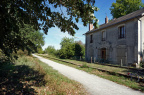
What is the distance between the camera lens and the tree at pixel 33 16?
288cm

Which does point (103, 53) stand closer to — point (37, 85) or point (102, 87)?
point (102, 87)

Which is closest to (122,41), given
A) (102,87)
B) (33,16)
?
(102,87)

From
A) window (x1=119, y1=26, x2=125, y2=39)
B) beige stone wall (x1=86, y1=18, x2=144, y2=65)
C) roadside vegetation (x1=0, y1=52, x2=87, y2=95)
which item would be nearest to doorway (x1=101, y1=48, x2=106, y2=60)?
beige stone wall (x1=86, y1=18, x2=144, y2=65)

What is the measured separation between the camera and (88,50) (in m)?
21.7

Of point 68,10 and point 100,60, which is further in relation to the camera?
point 100,60

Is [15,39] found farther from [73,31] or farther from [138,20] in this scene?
[138,20]

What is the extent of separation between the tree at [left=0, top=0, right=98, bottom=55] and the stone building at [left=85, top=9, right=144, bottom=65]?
10735 millimetres

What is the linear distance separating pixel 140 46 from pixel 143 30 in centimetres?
203

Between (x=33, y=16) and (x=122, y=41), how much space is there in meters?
12.8

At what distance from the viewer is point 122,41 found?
14.0m

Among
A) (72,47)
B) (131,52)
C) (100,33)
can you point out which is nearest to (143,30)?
(131,52)

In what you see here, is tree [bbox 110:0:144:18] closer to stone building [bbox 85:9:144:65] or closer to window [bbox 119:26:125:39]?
stone building [bbox 85:9:144:65]

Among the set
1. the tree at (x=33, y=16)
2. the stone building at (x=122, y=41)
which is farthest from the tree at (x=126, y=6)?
the tree at (x=33, y=16)

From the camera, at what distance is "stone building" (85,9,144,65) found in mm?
12008
